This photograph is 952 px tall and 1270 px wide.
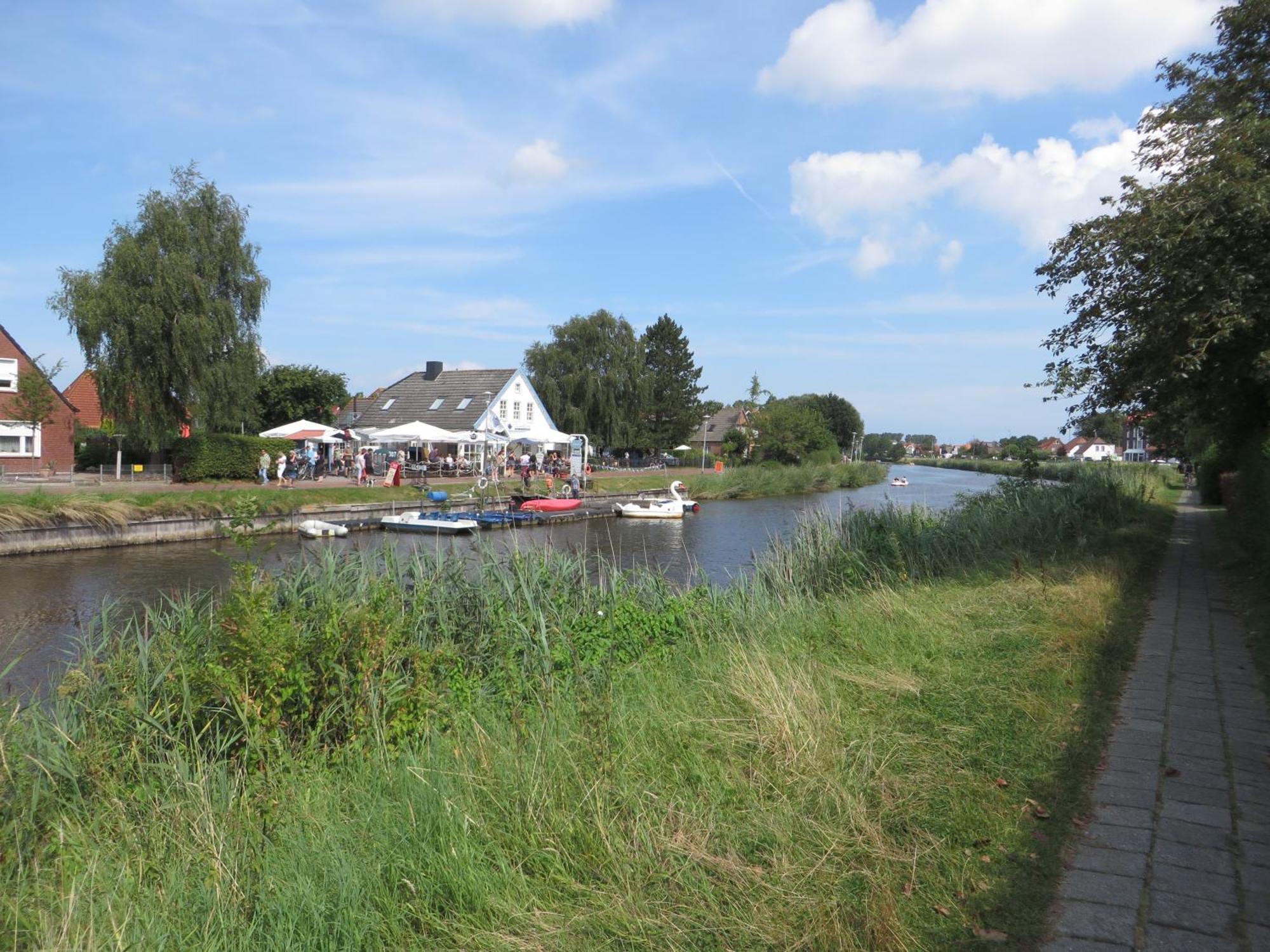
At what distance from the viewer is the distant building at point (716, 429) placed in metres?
87.0

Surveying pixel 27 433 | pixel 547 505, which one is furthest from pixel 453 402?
pixel 27 433

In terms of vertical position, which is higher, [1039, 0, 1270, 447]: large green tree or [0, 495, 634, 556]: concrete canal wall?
[1039, 0, 1270, 447]: large green tree

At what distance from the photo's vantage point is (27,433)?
3406 cm

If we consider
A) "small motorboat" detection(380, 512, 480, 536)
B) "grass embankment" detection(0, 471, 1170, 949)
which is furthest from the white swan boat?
"grass embankment" detection(0, 471, 1170, 949)

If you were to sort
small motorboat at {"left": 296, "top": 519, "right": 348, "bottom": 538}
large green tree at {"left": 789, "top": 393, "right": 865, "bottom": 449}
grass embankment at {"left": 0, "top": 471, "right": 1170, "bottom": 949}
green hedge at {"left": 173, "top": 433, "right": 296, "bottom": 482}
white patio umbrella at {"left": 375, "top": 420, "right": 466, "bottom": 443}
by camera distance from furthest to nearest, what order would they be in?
large green tree at {"left": 789, "top": 393, "right": 865, "bottom": 449} → white patio umbrella at {"left": 375, "top": 420, "right": 466, "bottom": 443} → green hedge at {"left": 173, "top": 433, "right": 296, "bottom": 482} → small motorboat at {"left": 296, "top": 519, "right": 348, "bottom": 538} → grass embankment at {"left": 0, "top": 471, "right": 1170, "bottom": 949}

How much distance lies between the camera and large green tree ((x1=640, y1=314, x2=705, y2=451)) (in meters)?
65.5

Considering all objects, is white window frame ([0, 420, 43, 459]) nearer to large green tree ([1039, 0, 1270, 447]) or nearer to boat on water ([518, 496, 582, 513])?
boat on water ([518, 496, 582, 513])

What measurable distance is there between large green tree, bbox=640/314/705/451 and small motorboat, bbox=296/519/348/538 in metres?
38.1

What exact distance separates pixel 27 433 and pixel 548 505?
20.1 metres

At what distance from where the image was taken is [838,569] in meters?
11.7

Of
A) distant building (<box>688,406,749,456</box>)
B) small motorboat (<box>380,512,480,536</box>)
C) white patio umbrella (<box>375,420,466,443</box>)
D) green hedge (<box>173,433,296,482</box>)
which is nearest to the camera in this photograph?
small motorboat (<box>380,512,480,536</box>)

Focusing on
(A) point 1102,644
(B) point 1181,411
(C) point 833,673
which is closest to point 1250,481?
(B) point 1181,411

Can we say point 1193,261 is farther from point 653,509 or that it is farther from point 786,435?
point 786,435

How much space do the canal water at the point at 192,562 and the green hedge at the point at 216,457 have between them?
24.7 feet
